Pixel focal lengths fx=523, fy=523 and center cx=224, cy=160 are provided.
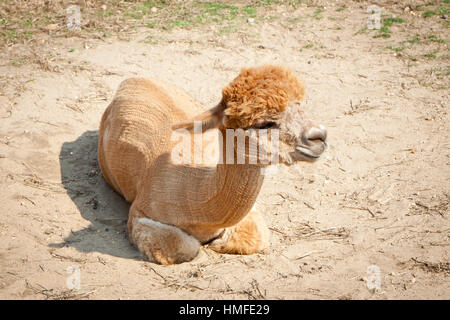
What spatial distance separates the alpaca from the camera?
12.3 feet

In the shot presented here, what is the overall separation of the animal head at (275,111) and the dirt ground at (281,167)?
130 cm

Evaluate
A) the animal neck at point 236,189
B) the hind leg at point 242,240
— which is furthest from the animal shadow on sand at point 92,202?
the animal neck at point 236,189

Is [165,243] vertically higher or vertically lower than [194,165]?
lower

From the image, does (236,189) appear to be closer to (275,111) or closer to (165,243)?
(275,111)

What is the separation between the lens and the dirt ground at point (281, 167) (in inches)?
177

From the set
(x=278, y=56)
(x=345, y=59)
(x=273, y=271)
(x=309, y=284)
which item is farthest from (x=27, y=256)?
(x=345, y=59)

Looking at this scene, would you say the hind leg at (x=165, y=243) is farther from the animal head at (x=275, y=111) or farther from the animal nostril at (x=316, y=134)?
the animal nostril at (x=316, y=134)

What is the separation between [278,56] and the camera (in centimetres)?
861

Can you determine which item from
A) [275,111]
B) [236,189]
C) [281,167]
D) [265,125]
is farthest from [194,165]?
[281,167]

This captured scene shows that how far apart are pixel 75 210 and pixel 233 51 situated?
4.32m

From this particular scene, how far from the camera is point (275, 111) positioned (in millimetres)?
3721

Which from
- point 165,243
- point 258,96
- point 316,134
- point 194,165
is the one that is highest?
point 258,96

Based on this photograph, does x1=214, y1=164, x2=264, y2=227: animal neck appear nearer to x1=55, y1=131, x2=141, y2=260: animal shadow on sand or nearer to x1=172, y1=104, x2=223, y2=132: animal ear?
x1=172, y1=104, x2=223, y2=132: animal ear

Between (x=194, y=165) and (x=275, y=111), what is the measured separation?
118 centimetres
